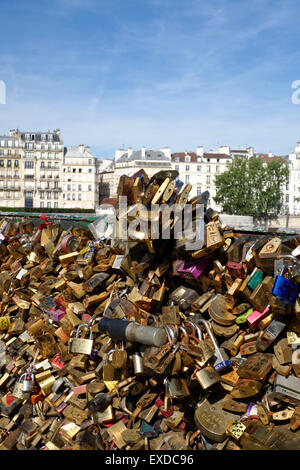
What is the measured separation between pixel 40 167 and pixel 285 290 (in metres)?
72.9

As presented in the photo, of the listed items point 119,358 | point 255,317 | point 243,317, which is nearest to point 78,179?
point 119,358

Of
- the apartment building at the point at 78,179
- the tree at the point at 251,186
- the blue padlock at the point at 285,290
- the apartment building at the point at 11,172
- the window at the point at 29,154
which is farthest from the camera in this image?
the apartment building at the point at 78,179

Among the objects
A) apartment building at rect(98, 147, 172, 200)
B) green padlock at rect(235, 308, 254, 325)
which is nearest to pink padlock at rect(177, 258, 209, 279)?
green padlock at rect(235, 308, 254, 325)

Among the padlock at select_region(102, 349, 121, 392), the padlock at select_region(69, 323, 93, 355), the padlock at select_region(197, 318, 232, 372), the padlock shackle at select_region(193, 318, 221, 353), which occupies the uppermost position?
the padlock shackle at select_region(193, 318, 221, 353)

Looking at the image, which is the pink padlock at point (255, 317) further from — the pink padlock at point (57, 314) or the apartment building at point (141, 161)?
the apartment building at point (141, 161)

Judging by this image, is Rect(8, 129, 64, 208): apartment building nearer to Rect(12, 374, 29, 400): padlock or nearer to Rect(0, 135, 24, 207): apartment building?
Rect(0, 135, 24, 207): apartment building

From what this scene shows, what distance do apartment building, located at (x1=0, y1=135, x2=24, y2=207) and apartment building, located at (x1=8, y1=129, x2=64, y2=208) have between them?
0.40 metres

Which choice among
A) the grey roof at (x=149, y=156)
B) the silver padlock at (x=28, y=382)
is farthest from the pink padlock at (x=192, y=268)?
the grey roof at (x=149, y=156)

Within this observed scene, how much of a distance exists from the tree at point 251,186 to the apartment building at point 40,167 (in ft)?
85.4

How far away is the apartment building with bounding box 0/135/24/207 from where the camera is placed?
7219 centimetres

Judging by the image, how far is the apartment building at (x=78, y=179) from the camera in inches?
2918
